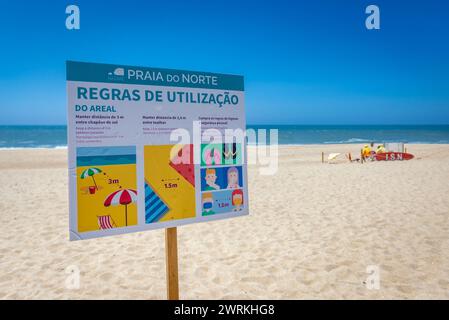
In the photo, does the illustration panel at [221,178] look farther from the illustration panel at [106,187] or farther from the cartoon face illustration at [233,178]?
the illustration panel at [106,187]

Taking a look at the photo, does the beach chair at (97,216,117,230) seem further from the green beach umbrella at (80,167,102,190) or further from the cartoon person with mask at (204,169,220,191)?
the cartoon person with mask at (204,169,220,191)

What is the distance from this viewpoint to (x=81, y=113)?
254cm

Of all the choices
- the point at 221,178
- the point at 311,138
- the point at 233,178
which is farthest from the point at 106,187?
the point at 311,138

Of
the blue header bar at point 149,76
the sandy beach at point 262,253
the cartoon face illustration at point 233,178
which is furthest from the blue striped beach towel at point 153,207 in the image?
the sandy beach at point 262,253

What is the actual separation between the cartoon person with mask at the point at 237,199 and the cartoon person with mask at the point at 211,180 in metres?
0.21

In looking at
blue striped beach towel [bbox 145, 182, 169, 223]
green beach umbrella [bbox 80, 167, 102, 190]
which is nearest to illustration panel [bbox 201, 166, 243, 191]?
blue striped beach towel [bbox 145, 182, 169, 223]

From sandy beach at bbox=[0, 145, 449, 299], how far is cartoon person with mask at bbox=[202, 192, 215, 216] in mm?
1344

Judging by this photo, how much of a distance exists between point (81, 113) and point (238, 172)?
1573 mm

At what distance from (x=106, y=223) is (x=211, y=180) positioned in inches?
40.3

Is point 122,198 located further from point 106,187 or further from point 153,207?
point 153,207

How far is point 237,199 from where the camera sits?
3.33 m

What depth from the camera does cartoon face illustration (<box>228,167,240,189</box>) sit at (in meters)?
3.30
